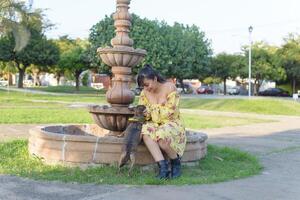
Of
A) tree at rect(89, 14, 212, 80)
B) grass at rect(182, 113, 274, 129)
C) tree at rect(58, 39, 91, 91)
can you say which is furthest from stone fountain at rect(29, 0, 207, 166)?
tree at rect(58, 39, 91, 91)

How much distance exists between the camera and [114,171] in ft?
22.9

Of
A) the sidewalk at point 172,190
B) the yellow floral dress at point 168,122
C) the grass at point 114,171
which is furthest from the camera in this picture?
the yellow floral dress at point 168,122

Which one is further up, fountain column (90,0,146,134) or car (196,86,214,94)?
fountain column (90,0,146,134)

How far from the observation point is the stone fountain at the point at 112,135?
284 inches

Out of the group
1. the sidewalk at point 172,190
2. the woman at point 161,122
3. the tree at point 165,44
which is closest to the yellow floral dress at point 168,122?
the woman at point 161,122

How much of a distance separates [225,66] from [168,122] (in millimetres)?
64620

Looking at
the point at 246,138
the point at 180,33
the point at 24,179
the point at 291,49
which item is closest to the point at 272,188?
the point at 24,179

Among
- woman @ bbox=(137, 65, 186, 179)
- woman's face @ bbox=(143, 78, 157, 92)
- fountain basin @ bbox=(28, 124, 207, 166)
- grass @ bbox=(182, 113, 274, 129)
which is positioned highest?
woman's face @ bbox=(143, 78, 157, 92)

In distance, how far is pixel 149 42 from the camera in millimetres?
52219

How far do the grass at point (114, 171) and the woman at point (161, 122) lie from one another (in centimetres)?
28

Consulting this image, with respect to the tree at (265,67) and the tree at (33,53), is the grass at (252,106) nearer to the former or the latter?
the tree at (33,53)

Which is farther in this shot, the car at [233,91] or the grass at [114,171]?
the car at [233,91]

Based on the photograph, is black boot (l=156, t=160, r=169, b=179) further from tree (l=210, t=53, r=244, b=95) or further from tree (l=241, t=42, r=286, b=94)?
tree (l=210, t=53, r=244, b=95)

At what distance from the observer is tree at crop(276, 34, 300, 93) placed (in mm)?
64625
